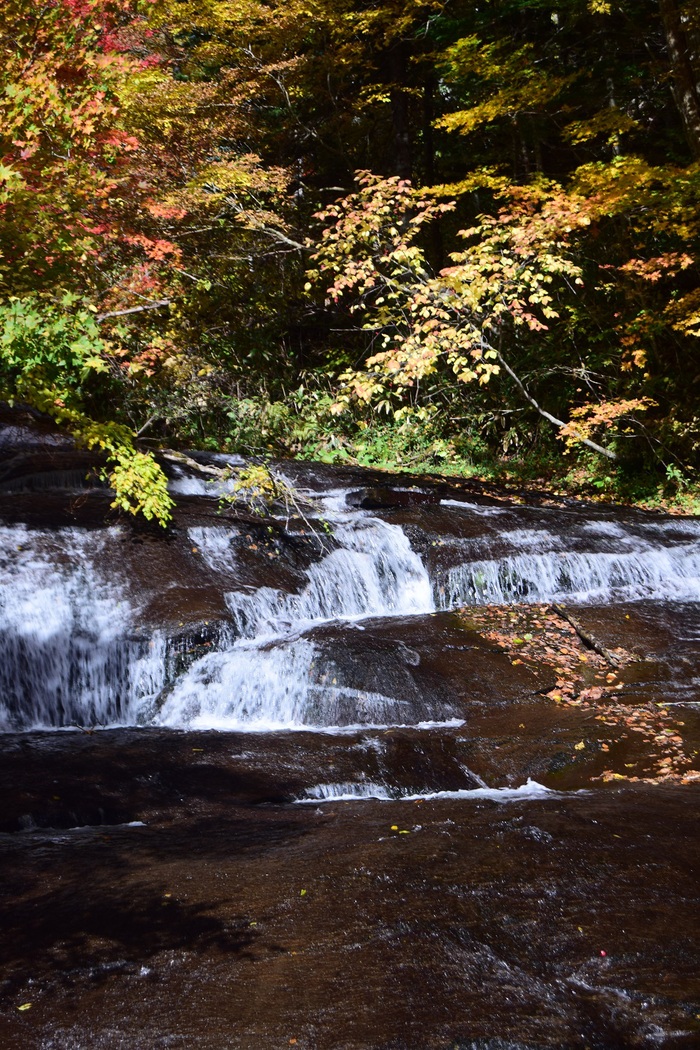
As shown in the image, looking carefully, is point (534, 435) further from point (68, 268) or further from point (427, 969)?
point (427, 969)

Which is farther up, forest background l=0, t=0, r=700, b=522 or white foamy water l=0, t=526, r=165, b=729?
forest background l=0, t=0, r=700, b=522

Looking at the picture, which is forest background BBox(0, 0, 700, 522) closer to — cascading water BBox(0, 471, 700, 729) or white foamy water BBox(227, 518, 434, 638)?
cascading water BBox(0, 471, 700, 729)

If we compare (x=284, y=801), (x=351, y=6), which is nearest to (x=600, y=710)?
(x=284, y=801)

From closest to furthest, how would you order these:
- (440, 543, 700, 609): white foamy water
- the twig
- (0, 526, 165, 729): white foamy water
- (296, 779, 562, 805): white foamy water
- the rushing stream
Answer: the rushing stream < (296, 779, 562, 805): white foamy water < (0, 526, 165, 729): white foamy water < the twig < (440, 543, 700, 609): white foamy water

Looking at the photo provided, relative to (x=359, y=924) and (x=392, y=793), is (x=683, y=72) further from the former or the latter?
(x=359, y=924)

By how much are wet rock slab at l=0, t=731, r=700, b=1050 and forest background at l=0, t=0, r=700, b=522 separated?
17.6 feet

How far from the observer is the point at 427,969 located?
3.14 m

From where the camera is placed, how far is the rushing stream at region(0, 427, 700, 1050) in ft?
9.82

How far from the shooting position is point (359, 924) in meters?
3.49

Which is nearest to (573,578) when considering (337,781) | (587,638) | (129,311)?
(587,638)

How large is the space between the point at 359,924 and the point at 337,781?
2.12 meters

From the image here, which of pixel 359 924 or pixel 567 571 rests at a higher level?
pixel 567 571

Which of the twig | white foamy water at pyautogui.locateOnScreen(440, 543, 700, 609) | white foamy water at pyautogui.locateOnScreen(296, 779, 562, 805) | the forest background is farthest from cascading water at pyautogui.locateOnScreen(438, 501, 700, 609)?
white foamy water at pyautogui.locateOnScreen(296, 779, 562, 805)

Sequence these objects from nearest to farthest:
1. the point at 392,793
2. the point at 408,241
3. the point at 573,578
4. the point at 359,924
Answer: the point at 359,924 < the point at 392,793 < the point at 573,578 < the point at 408,241
